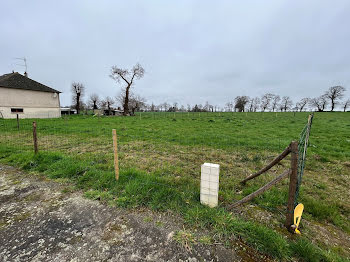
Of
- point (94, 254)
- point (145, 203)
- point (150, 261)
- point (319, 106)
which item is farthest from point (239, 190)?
point (319, 106)

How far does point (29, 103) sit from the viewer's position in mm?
24109

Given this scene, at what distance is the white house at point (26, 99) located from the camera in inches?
856

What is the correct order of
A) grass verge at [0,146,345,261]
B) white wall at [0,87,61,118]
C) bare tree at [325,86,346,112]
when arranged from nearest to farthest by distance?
1. grass verge at [0,146,345,261]
2. white wall at [0,87,61,118]
3. bare tree at [325,86,346,112]

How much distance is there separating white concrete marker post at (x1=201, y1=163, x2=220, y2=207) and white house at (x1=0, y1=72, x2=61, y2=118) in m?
31.6

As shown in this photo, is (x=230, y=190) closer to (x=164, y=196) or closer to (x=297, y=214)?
(x=297, y=214)

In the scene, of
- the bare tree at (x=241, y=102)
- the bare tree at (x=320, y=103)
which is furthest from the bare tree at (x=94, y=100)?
the bare tree at (x=320, y=103)

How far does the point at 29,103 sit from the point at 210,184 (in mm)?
33165

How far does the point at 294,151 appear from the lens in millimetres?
2182

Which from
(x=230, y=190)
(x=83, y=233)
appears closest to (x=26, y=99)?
(x=83, y=233)

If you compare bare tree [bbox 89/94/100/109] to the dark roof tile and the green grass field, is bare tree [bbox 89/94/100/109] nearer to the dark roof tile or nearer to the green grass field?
the dark roof tile

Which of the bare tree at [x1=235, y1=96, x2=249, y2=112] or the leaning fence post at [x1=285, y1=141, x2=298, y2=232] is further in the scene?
the bare tree at [x1=235, y1=96, x2=249, y2=112]

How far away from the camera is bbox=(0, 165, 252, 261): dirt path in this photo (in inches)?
75.8

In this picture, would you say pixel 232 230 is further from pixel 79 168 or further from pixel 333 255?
pixel 79 168

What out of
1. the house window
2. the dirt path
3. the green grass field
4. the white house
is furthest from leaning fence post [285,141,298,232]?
the house window
